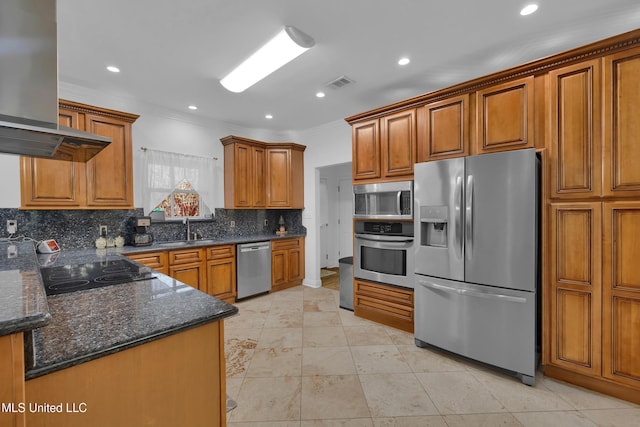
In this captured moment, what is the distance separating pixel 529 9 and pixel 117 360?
3.10 metres

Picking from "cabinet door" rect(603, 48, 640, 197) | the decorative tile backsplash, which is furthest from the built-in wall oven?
the decorative tile backsplash

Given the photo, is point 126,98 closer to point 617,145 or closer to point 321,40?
point 321,40

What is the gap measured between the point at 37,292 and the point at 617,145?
10.4ft

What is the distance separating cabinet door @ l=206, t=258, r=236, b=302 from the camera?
144 inches

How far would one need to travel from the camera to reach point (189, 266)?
3.43 metres

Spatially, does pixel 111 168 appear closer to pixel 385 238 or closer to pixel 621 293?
pixel 385 238

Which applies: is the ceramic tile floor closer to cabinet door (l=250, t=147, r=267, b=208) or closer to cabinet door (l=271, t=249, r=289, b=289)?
cabinet door (l=271, t=249, r=289, b=289)

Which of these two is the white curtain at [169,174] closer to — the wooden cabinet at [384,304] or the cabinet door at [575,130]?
the wooden cabinet at [384,304]

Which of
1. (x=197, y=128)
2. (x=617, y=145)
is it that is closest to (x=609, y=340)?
(x=617, y=145)

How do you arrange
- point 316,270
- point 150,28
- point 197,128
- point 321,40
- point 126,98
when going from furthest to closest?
1. point 316,270
2. point 197,128
3. point 126,98
4. point 321,40
5. point 150,28

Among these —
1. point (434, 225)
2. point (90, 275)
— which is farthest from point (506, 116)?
point (90, 275)

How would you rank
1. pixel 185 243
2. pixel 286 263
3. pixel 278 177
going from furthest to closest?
pixel 278 177, pixel 286 263, pixel 185 243

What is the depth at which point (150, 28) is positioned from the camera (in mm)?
2139

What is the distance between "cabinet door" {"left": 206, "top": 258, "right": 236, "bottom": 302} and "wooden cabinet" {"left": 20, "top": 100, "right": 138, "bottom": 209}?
49.8 inches
